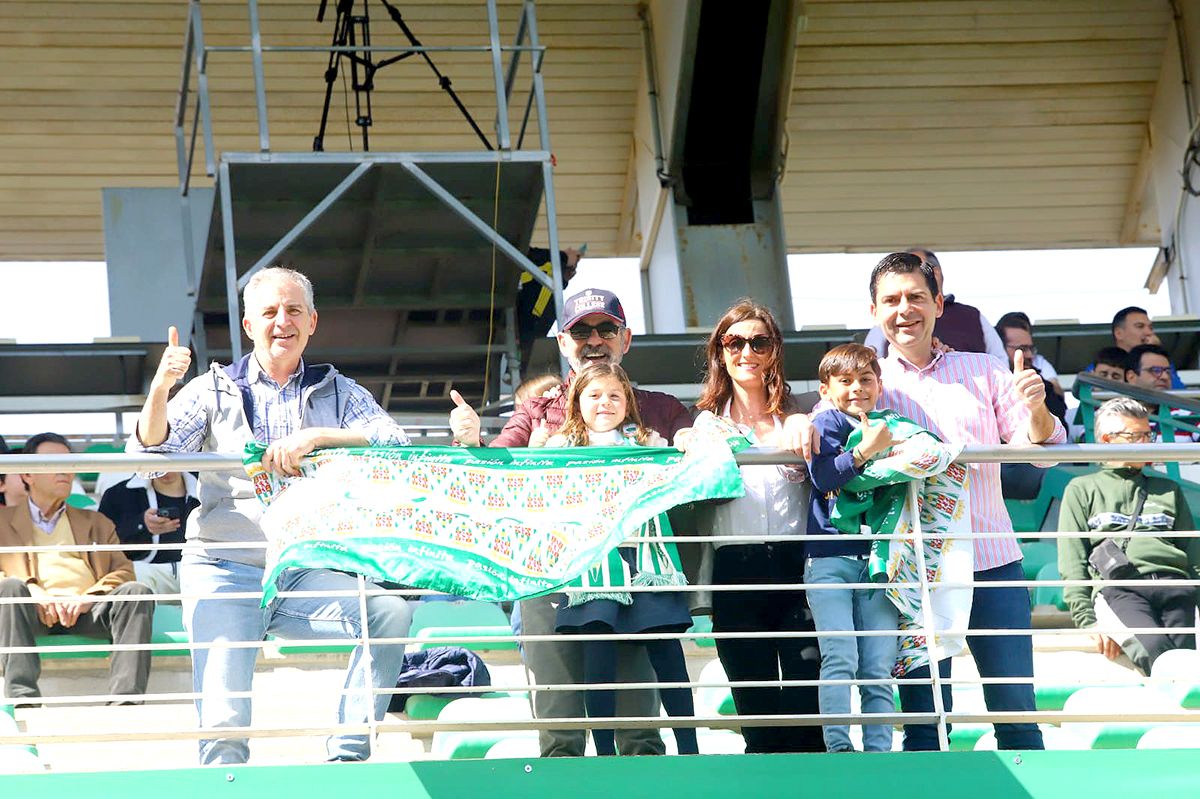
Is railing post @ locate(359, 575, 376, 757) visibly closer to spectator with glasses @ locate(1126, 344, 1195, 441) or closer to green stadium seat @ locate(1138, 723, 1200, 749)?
green stadium seat @ locate(1138, 723, 1200, 749)

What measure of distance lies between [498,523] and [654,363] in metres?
6.41

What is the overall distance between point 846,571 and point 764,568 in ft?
0.75

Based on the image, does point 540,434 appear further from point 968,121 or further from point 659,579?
point 968,121

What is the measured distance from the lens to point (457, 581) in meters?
4.66

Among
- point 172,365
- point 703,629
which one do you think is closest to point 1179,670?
point 703,629

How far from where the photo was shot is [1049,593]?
8227 mm

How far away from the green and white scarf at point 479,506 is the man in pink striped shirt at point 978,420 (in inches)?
26.2

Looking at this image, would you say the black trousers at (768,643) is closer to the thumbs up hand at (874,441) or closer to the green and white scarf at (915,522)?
the green and white scarf at (915,522)

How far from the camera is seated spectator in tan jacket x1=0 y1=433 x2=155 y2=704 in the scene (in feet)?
20.9

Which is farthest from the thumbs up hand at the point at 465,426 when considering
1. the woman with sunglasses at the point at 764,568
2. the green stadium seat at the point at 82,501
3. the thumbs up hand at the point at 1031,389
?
the green stadium seat at the point at 82,501

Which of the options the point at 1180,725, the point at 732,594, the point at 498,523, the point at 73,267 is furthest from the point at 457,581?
the point at 73,267

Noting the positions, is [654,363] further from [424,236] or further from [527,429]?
[527,429]

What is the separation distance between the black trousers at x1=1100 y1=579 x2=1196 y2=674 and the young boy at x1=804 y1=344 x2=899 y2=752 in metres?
2.18

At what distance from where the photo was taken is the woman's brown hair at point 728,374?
516cm
